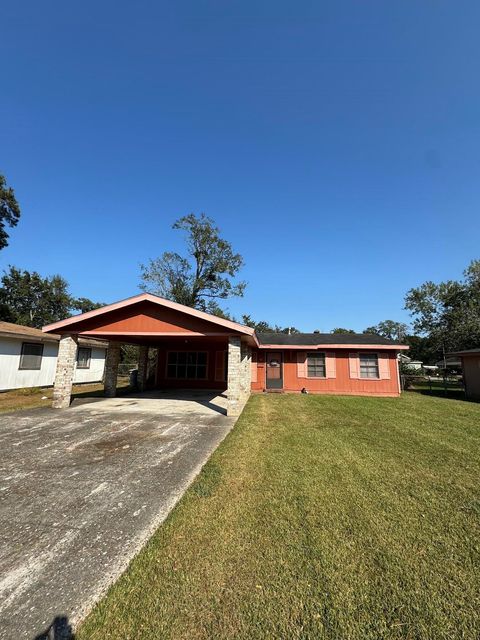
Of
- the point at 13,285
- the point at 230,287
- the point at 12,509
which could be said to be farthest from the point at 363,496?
the point at 13,285

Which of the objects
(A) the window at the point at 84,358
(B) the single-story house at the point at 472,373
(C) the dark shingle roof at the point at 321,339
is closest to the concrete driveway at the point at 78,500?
(C) the dark shingle roof at the point at 321,339

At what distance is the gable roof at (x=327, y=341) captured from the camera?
15.9 meters

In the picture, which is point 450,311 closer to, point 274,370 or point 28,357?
point 274,370

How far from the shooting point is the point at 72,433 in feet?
23.8

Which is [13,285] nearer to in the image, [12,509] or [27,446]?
[27,446]

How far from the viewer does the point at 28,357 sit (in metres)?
16.0

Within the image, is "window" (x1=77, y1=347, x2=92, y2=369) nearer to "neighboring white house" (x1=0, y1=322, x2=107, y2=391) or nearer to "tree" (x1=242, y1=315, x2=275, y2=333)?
"neighboring white house" (x1=0, y1=322, x2=107, y2=391)

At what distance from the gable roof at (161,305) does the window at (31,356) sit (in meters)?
6.62

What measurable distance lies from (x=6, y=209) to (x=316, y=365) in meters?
29.8

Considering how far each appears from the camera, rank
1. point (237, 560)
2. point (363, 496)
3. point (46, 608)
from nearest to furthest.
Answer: point (46, 608)
point (237, 560)
point (363, 496)

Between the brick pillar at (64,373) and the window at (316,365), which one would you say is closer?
the brick pillar at (64,373)

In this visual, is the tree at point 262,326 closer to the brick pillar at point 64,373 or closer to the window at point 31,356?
the window at point 31,356

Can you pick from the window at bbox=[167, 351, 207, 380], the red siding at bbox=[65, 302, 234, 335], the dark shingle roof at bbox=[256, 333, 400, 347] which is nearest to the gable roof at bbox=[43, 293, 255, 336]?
the red siding at bbox=[65, 302, 234, 335]

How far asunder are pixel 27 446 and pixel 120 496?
143 inches
